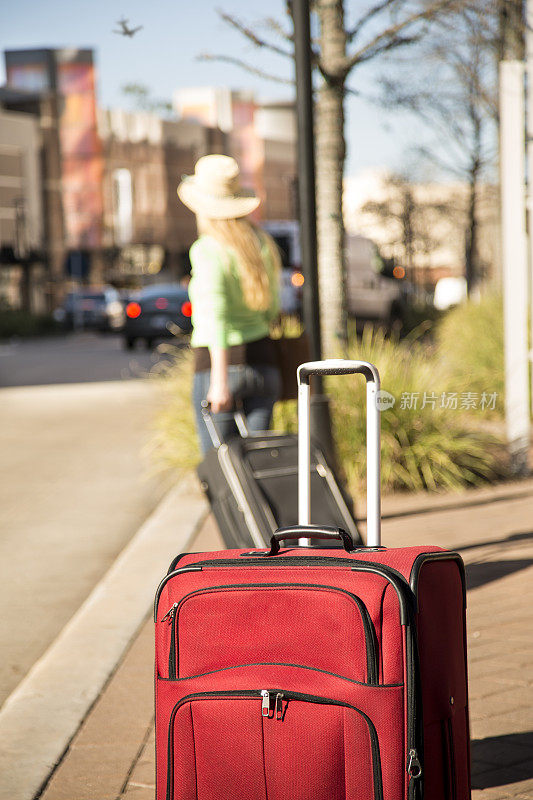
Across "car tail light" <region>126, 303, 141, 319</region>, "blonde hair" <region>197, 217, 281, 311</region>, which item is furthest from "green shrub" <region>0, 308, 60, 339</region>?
"blonde hair" <region>197, 217, 281, 311</region>

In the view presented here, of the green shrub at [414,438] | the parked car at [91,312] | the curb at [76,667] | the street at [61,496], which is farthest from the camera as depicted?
the parked car at [91,312]

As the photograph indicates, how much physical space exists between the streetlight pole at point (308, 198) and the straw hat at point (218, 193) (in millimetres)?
1255

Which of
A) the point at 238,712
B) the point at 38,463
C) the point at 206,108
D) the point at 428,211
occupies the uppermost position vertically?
the point at 206,108

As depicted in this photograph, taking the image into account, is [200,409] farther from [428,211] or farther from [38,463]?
[428,211]

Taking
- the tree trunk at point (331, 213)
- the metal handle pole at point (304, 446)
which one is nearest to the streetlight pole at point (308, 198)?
the tree trunk at point (331, 213)

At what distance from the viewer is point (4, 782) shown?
3381 millimetres

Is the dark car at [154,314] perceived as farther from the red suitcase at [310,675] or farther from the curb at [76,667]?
the red suitcase at [310,675]

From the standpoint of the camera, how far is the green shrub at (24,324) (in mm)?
41125

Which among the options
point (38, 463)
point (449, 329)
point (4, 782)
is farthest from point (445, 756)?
point (449, 329)

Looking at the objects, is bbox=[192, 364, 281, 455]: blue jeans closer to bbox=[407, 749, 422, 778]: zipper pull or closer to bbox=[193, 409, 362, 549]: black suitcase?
bbox=[193, 409, 362, 549]: black suitcase

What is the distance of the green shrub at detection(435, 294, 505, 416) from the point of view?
918 cm

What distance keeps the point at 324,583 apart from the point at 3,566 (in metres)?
4.28

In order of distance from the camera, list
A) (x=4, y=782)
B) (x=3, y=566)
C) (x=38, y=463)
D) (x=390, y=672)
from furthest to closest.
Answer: (x=38, y=463) < (x=3, y=566) < (x=4, y=782) < (x=390, y=672)

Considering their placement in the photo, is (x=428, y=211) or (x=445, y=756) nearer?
(x=445, y=756)
